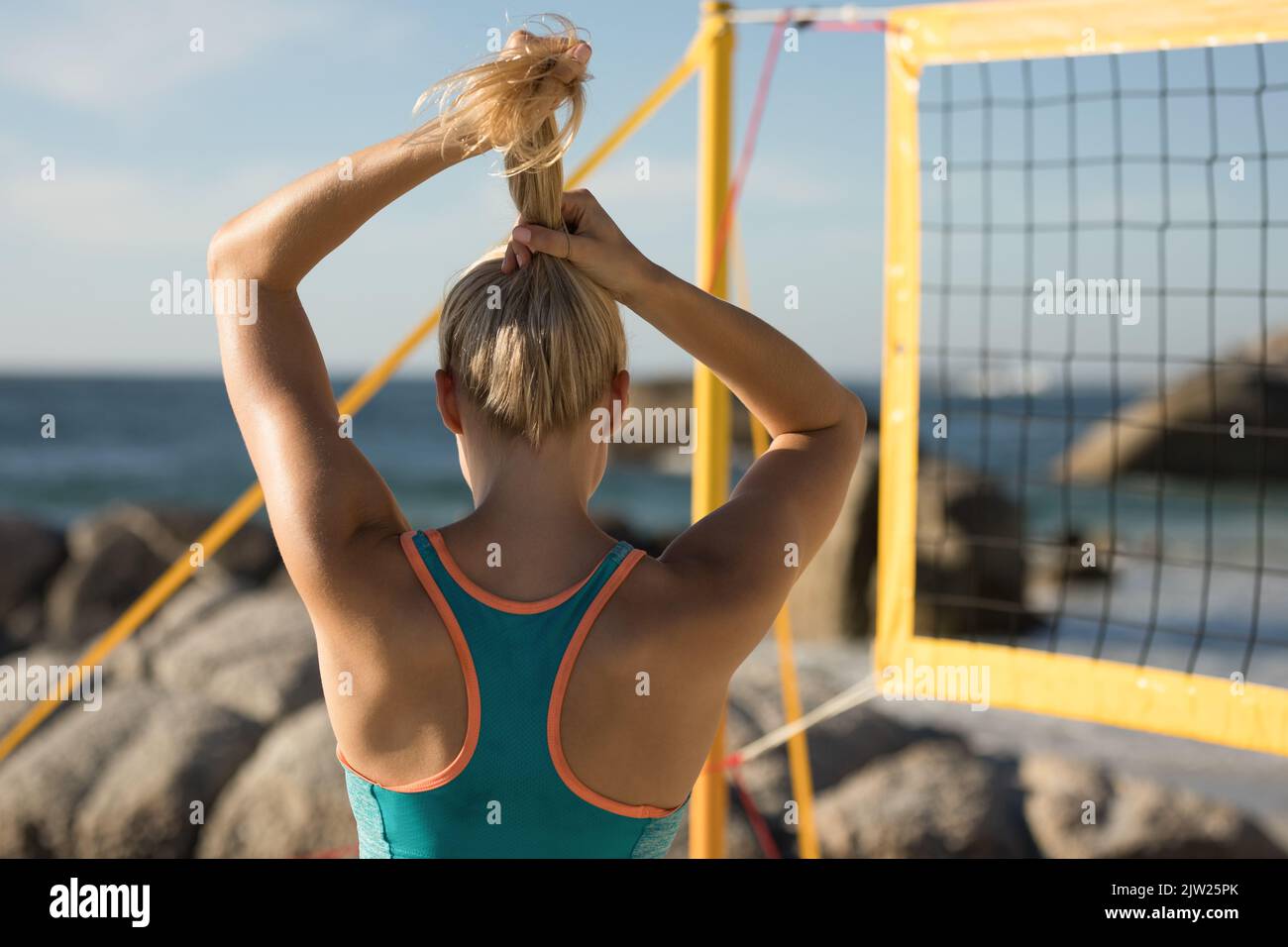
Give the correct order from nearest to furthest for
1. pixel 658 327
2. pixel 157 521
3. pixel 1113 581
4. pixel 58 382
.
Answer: pixel 658 327, pixel 157 521, pixel 1113 581, pixel 58 382

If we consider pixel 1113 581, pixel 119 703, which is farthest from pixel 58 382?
pixel 119 703

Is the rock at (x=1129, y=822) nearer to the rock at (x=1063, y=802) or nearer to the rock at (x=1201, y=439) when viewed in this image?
the rock at (x=1063, y=802)

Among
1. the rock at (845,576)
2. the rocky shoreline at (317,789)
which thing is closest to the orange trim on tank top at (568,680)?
the rocky shoreline at (317,789)

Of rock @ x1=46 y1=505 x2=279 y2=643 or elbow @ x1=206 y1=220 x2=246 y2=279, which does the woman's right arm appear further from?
rock @ x1=46 y1=505 x2=279 y2=643

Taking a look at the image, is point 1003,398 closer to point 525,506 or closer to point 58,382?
point 58,382

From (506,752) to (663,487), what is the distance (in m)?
22.7

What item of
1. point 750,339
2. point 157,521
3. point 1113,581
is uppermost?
point 750,339

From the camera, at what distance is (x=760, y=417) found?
159 cm

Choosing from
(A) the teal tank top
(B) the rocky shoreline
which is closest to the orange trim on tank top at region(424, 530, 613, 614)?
(A) the teal tank top

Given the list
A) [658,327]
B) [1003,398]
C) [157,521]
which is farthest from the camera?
[1003,398]

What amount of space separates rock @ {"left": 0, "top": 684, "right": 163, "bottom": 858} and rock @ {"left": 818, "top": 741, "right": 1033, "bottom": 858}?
2.71 m

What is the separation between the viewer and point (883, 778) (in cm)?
473

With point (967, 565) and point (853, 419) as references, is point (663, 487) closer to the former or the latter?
point (967, 565)

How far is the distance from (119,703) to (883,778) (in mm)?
3027
